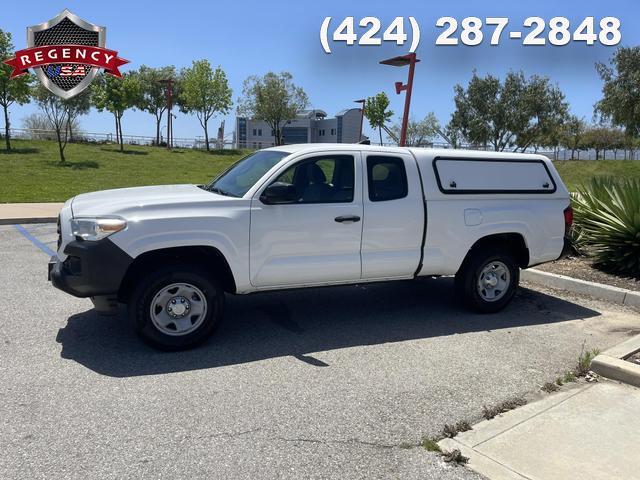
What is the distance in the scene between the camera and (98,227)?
4.52 meters

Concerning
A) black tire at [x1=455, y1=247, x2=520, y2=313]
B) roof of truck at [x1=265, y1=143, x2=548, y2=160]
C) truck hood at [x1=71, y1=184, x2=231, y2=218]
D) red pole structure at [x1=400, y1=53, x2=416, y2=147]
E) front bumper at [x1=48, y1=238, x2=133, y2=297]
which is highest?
red pole structure at [x1=400, y1=53, x2=416, y2=147]

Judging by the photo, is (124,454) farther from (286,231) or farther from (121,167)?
(121,167)

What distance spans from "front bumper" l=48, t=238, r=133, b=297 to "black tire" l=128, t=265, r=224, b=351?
22cm

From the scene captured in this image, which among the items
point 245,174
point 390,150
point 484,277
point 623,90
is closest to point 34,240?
point 245,174

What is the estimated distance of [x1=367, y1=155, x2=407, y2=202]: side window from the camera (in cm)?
554

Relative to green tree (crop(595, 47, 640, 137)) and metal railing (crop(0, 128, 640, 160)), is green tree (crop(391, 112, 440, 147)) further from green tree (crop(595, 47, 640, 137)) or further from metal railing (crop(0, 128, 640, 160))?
green tree (crop(595, 47, 640, 137))

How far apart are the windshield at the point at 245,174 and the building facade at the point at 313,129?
78.7 metres

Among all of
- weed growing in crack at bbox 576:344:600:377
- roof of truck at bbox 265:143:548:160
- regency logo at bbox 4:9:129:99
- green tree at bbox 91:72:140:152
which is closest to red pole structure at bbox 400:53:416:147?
roof of truck at bbox 265:143:548:160

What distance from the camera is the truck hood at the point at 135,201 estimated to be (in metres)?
4.68

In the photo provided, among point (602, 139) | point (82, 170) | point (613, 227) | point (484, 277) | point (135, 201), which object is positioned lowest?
point (484, 277)

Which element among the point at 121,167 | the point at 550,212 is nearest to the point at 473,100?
the point at 121,167

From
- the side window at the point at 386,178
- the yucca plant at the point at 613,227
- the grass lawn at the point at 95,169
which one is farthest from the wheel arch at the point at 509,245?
the grass lawn at the point at 95,169

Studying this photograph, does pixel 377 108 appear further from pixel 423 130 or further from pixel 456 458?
pixel 456 458

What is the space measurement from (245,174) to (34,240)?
633 centimetres
